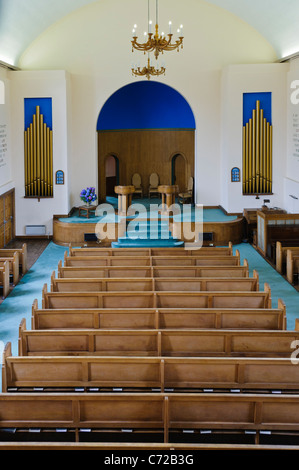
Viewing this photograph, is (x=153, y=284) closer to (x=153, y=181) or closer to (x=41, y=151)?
(x=41, y=151)

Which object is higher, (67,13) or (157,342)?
(67,13)

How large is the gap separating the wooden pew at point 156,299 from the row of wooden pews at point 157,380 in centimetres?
2

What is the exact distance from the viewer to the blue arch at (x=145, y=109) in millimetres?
16531

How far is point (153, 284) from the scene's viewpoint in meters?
8.19

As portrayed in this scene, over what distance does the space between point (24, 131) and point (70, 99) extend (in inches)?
61.8

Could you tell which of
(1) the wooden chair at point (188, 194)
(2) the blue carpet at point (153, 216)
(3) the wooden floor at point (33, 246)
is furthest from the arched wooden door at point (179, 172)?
(3) the wooden floor at point (33, 246)

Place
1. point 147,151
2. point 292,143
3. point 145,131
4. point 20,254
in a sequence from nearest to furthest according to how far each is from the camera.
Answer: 1. point 20,254
2. point 292,143
3. point 145,131
4. point 147,151

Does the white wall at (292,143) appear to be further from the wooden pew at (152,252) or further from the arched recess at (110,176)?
the arched recess at (110,176)

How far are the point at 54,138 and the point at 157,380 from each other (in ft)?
34.9

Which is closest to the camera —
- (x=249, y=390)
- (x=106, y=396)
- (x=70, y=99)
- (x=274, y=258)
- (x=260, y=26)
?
(x=106, y=396)

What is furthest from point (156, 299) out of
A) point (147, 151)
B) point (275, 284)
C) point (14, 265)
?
point (147, 151)

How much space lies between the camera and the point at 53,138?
14734mm

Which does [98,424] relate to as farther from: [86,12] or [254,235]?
[86,12]

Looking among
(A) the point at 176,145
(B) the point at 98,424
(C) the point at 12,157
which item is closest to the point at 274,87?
(A) the point at 176,145
